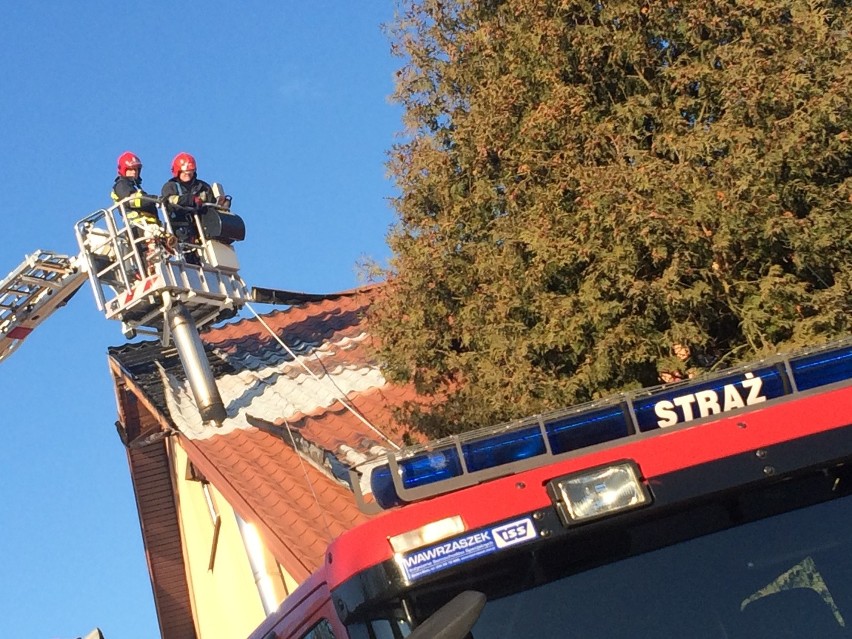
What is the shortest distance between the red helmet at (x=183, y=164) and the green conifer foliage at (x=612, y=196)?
4.58 m

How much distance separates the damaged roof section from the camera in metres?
10.8

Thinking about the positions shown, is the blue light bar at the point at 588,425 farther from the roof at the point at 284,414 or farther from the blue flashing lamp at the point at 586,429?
the roof at the point at 284,414

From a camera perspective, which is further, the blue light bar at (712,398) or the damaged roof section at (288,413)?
the damaged roof section at (288,413)

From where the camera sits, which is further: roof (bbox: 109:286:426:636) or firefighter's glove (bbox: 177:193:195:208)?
firefighter's glove (bbox: 177:193:195:208)

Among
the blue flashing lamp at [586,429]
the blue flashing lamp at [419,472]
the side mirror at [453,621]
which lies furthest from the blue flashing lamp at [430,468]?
the side mirror at [453,621]

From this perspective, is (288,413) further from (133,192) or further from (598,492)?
(598,492)

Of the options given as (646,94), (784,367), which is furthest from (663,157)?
(784,367)

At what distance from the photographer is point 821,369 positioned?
4168 millimetres

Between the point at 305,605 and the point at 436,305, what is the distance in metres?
5.89

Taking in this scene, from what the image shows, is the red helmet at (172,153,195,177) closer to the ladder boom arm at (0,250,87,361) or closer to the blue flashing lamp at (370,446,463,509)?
the ladder boom arm at (0,250,87,361)

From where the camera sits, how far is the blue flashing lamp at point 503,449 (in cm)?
394

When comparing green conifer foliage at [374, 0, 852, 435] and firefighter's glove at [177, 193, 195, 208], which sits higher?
firefighter's glove at [177, 193, 195, 208]

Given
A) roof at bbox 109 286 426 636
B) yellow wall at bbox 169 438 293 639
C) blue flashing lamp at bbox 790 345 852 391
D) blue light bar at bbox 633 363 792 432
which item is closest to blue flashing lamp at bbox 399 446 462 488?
blue light bar at bbox 633 363 792 432

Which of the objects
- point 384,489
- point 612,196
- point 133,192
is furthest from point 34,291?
point 384,489
